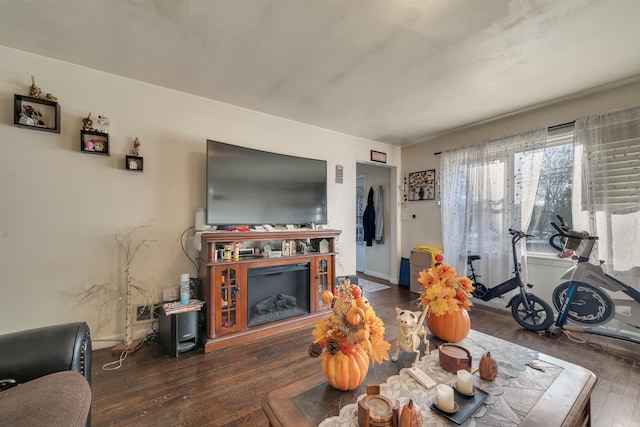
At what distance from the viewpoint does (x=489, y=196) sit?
302 cm

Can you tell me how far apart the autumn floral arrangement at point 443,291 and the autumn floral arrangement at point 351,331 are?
418 mm

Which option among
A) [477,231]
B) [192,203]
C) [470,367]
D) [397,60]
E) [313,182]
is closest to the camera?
[470,367]

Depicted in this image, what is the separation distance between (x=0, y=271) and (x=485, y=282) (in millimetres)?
4605

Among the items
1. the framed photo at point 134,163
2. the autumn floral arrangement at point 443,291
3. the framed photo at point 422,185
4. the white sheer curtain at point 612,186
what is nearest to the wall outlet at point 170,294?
the framed photo at point 134,163

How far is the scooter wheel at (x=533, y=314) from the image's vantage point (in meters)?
2.35

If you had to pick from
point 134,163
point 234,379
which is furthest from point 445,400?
point 134,163

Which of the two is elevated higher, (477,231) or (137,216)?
(137,216)

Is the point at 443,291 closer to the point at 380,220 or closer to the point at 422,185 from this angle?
the point at 422,185

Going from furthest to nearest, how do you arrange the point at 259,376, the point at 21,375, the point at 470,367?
1. the point at 259,376
2. the point at 470,367
3. the point at 21,375

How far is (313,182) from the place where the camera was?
295 centimetres

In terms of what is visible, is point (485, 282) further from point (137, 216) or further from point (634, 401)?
point (137, 216)

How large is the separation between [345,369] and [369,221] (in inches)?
151

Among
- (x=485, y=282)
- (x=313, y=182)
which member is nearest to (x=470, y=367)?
(x=313, y=182)

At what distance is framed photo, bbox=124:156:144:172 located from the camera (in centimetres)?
213
